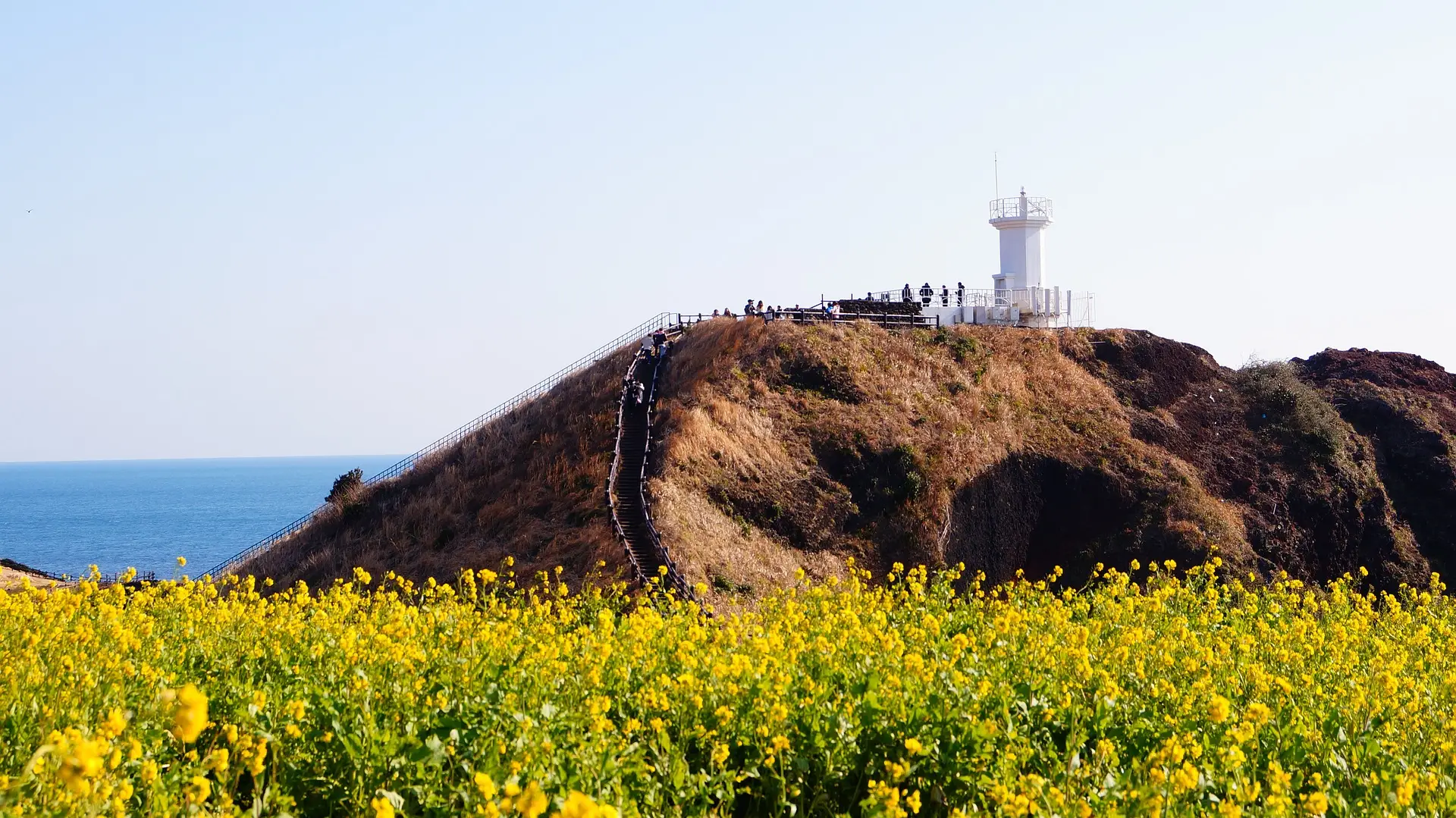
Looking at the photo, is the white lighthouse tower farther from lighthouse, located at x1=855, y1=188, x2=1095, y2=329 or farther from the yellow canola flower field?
the yellow canola flower field

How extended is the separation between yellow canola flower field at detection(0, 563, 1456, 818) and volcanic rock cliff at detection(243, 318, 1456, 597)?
18.5 m

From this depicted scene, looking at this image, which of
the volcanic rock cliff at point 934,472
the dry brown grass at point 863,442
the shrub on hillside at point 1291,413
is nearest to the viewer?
the dry brown grass at point 863,442

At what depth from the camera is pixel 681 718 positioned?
28.3 feet

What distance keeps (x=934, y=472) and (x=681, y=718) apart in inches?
1181

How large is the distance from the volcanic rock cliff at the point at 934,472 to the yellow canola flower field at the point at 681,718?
60.5 feet

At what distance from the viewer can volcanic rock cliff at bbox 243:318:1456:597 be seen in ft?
113

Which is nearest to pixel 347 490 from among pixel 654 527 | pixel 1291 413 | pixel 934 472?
pixel 654 527

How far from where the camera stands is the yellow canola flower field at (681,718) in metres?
6.93

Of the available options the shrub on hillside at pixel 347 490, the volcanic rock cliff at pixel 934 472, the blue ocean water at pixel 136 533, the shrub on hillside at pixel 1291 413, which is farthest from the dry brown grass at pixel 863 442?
A: the blue ocean water at pixel 136 533

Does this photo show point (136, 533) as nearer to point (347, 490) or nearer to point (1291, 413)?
point (347, 490)

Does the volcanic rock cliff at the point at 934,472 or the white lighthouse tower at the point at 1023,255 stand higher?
the white lighthouse tower at the point at 1023,255

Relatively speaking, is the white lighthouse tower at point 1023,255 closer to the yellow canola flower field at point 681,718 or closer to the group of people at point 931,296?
→ the group of people at point 931,296

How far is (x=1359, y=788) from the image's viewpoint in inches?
355

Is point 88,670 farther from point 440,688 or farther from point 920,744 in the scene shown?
point 920,744
